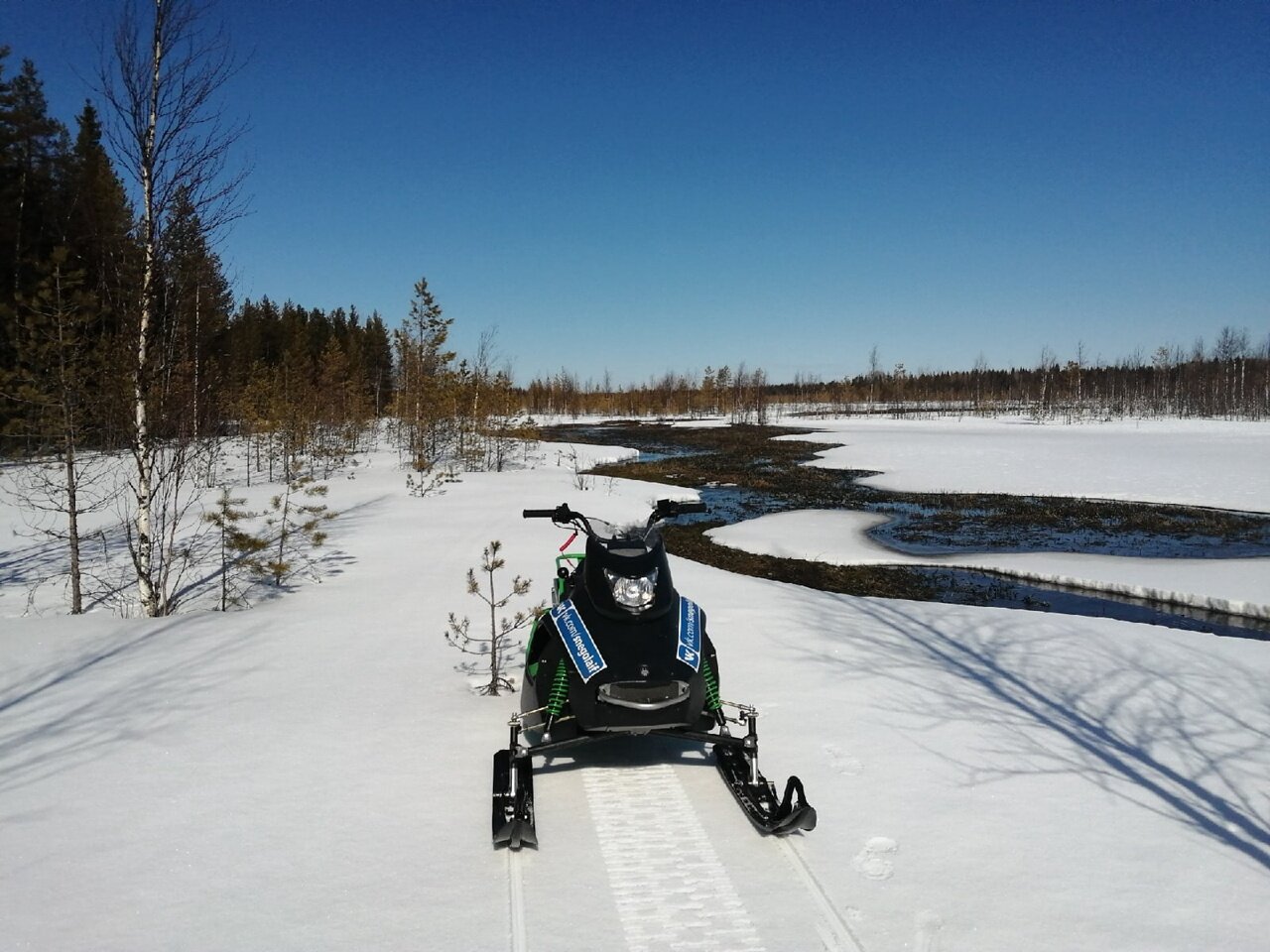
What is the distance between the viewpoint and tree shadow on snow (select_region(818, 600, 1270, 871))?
375cm

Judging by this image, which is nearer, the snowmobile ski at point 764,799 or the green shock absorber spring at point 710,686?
the snowmobile ski at point 764,799

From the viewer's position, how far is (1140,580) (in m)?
10.4

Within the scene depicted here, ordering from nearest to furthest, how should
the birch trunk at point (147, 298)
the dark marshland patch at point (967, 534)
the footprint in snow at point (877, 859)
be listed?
the footprint in snow at point (877, 859), the birch trunk at point (147, 298), the dark marshland patch at point (967, 534)

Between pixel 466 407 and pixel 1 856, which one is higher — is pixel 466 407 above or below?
above

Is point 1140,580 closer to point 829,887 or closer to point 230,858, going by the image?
point 829,887

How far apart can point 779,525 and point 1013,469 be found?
13.9 meters

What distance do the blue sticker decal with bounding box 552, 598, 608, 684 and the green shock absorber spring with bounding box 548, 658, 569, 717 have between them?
13 cm

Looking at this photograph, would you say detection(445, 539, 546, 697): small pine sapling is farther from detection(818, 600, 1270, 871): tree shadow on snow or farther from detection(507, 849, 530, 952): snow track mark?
detection(818, 600, 1270, 871): tree shadow on snow

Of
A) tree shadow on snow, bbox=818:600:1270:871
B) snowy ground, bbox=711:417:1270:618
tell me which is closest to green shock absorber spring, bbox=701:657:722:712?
tree shadow on snow, bbox=818:600:1270:871

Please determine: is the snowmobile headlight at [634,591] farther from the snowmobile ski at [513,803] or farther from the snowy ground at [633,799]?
the snowy ground at [633,799]

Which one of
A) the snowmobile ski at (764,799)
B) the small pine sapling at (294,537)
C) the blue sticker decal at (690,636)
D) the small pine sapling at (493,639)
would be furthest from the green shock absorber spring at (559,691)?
the small pine sapling at (294,537)

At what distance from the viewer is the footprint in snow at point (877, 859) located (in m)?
3.02

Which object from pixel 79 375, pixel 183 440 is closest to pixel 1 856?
pixel 183 440

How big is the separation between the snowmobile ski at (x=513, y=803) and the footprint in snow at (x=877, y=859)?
4.45ft
